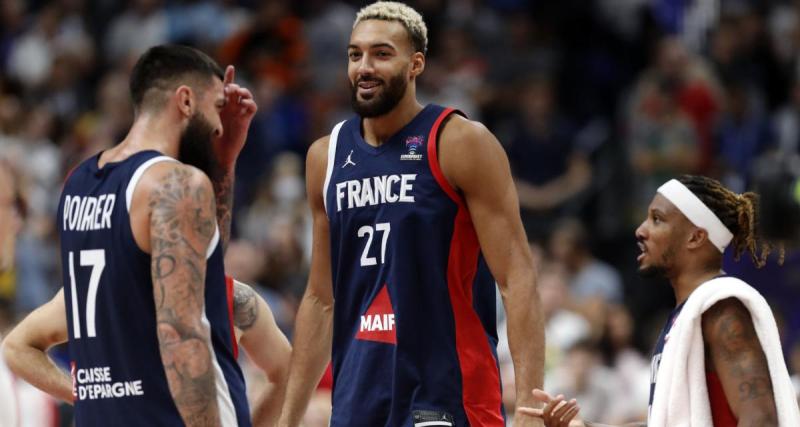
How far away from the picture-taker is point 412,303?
7.20 m

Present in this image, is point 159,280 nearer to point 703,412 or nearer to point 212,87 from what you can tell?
point 212,87

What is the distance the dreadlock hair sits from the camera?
7.25 m

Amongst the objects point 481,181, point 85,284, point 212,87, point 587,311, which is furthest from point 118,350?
point 587,311

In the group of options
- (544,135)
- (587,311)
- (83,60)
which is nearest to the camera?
(587,311)

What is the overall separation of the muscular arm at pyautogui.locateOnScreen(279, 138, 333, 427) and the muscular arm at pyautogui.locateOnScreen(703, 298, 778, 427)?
1.92 metres

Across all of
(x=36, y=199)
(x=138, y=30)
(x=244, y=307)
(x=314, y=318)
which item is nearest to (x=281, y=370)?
(x=314, y=318)

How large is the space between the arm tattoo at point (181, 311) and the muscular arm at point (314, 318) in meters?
1.54

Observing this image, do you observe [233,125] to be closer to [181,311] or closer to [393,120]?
[393,120]

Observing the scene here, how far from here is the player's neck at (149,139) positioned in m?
6.46

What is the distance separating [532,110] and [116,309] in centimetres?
1050

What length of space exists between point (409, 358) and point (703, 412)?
1.34 meters

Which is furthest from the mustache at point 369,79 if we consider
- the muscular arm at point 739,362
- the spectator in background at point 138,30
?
the spectator in background at point 138,30

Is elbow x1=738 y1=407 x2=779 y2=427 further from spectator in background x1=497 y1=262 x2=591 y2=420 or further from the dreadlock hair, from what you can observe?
spectator in background x1=497 y1=262 x2=591 y2=420

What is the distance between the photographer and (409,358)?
718 centimetres
